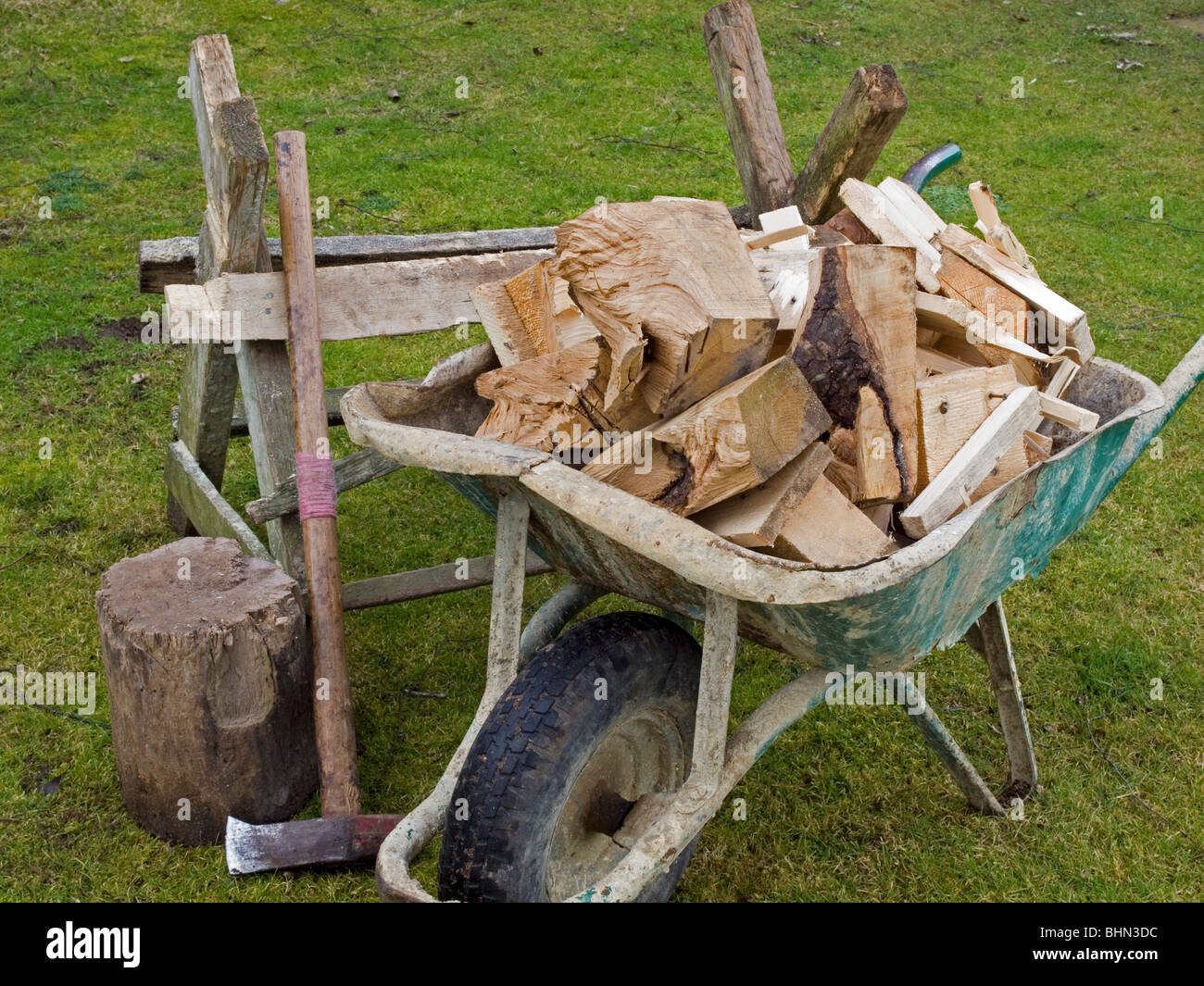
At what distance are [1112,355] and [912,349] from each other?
3510mm

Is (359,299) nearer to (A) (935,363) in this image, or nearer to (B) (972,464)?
(A) (935,363)

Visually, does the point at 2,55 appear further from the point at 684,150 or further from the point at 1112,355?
the point at 1112,355

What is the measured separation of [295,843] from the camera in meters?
2.65

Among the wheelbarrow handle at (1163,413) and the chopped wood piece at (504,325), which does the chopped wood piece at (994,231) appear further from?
the chopped wood piece at (504,325)

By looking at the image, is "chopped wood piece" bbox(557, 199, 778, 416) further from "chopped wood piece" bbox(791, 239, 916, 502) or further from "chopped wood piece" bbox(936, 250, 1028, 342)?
"chopped wood piece" bbox(936, 250, 1028, 342)

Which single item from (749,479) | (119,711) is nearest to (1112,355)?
(749,479)

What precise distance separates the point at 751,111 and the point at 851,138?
0.40 meters

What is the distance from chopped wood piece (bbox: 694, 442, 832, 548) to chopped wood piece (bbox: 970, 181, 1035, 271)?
3.75ft

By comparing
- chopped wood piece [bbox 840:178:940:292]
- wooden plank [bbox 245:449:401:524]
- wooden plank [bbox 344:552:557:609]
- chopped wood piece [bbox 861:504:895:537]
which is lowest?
wooden plank [bbox 344:552:557:609]

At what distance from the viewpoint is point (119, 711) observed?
276 centimetres

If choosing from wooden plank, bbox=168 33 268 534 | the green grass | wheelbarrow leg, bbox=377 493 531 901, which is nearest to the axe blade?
the green grass

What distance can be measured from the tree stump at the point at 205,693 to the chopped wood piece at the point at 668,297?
3.60 feet

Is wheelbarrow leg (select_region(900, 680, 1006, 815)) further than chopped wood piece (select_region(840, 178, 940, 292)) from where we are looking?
No

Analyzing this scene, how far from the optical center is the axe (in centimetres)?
266
